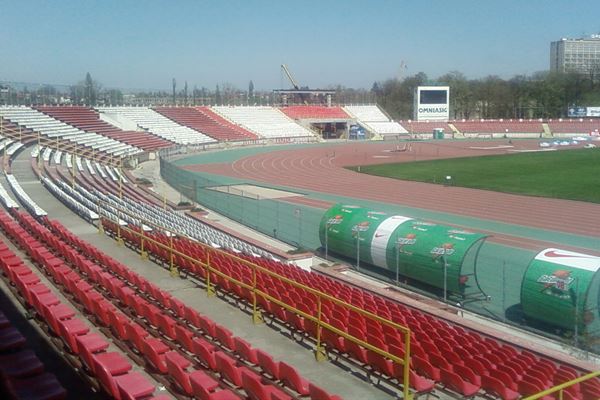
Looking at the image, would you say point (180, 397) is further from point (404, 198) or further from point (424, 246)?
point (404, 198)

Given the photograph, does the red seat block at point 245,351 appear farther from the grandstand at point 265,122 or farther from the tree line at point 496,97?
the tree line at point 496,97

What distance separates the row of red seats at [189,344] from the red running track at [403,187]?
65.4 ft

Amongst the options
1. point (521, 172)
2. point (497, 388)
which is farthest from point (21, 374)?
point (521, 172)

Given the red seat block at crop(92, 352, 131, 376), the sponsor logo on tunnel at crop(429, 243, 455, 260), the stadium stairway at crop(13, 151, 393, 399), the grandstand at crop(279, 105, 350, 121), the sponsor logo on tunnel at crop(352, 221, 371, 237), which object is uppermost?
the grandstand at crop(279, 105, 350, 121)

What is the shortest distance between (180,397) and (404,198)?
2896cm

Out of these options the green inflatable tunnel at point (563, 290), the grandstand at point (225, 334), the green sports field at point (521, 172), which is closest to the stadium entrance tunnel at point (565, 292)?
the green inflatable tunnel at point (563, 290)

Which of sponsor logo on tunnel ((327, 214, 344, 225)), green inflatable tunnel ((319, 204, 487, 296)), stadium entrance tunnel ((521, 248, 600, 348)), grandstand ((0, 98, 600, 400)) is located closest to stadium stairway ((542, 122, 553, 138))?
sponsor logo on tunnel ((327, 214, 344, 225))

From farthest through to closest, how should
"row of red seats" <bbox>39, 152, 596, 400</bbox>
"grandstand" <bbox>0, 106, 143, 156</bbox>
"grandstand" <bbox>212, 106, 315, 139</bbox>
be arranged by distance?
"grandstand" <bbox>212, 106, 315, 139</bbox>
"grandstand" <bbox>0, 106, 143, 156</bbox>
"row of red seats" <bbox>39, 152, 596, 400</bbox>

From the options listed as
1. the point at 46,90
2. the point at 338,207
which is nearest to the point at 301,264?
the point at 338,207

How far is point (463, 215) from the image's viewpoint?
2970 cm

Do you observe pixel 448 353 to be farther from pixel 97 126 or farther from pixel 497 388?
pixel 97 126

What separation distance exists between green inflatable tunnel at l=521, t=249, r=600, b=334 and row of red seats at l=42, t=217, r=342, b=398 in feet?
25.2

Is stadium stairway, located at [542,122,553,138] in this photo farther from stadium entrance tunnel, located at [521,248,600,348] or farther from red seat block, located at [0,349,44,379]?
red seat block, located at [0,349,44,379]

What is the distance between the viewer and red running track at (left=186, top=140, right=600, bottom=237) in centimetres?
2902
